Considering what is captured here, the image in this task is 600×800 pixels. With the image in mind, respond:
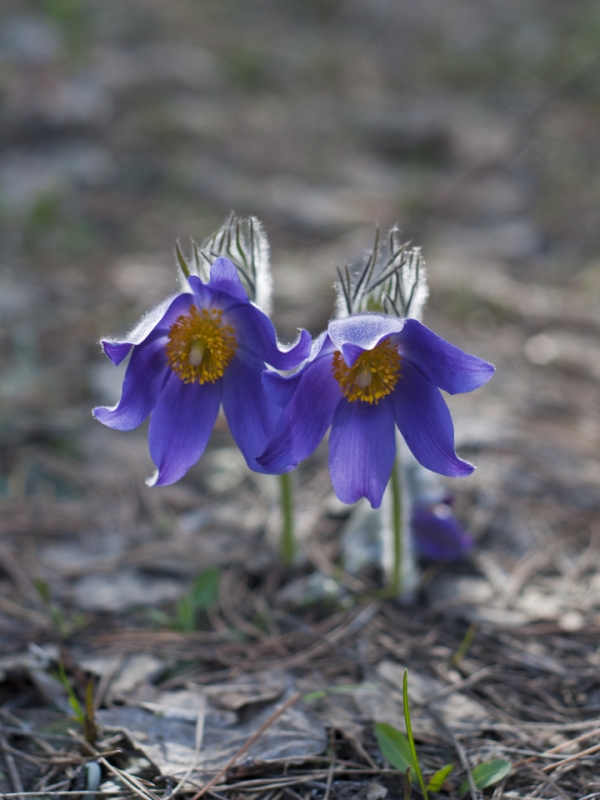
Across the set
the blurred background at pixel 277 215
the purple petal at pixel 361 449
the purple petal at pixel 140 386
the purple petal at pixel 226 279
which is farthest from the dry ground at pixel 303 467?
the purple petal at pixel 226 279

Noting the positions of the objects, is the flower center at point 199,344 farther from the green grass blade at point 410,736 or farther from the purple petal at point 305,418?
the green grass blade at point 410,736

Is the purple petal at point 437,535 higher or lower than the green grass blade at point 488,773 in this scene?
higher

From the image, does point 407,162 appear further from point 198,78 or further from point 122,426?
point 122,426

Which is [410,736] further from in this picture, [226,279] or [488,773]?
[226,279]

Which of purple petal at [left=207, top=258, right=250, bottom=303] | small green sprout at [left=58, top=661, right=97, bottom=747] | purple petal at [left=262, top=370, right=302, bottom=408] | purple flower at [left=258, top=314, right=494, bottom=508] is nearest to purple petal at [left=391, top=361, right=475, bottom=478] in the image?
purple flower at [left=258, top=314, right=494, bottom=508]

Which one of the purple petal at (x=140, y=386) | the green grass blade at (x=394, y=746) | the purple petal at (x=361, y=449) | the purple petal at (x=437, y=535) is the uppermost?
the purple petal at (x=140, y=386)

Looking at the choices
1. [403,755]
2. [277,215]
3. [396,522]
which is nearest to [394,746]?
[403,755]

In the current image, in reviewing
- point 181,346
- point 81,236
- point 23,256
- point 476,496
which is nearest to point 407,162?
point 81,236
